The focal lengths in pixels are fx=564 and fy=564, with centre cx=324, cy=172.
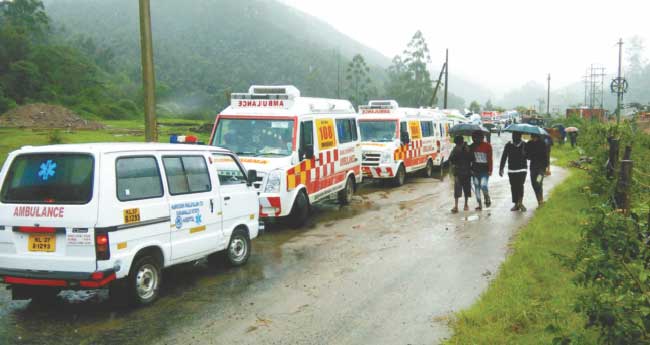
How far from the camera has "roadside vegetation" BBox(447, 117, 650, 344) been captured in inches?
126

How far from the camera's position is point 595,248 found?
140 inches

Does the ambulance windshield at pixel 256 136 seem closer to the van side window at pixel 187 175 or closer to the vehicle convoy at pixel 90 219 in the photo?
the van side window at pixel 187 175

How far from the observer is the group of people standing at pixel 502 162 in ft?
40.2

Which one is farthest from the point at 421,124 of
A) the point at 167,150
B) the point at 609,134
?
the point at 167,150

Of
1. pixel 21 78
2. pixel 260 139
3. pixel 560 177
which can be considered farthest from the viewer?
pixel 21 78

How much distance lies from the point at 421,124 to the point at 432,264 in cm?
1216

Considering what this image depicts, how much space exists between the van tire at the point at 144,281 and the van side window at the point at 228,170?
1667 mm

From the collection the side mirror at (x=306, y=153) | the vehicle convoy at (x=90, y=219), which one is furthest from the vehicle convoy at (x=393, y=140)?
the vehicle convoy at (x=90, y=219)

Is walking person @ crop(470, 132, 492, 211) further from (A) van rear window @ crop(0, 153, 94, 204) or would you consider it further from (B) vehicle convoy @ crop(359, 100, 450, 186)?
(A) van rear window @ crop(0, 153, 94, 204)

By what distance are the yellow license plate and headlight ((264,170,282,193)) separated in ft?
15.9

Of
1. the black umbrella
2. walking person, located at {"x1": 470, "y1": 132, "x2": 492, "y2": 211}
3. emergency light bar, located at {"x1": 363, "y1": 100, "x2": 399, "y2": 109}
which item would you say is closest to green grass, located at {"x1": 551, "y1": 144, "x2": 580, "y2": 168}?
emergency light bar, located at {"x1": 363, "y1": 100, "x2": 399, "y2": 109}

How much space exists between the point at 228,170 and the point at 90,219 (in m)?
2.65

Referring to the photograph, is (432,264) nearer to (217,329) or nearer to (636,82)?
(217,329)

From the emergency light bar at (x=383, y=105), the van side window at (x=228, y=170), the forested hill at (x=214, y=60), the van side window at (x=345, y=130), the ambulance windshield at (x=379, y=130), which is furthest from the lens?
the forested hill at (x=214, y=60)
